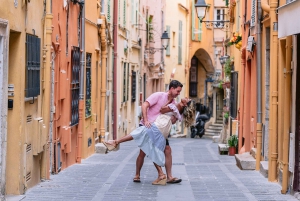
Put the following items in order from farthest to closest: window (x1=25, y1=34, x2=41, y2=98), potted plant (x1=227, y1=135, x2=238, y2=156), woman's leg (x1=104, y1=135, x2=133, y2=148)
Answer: potted plant (x1=227, y1=135, x2=238, y2=156)
woman's leg (x1=104, y1=135, x2=133, y2=148)
window (x1=25, y1=34, x2=41, y2=98)

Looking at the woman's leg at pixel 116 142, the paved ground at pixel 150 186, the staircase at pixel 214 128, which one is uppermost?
the woman's leg at pixel 116 142

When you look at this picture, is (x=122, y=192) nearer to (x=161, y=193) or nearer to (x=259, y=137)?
(x=161, y=193)

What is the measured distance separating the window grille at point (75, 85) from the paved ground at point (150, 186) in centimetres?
124

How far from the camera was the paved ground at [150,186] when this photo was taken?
11148 mm

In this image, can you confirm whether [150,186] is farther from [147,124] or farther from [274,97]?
[274,97]

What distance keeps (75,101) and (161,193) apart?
21.5 feet

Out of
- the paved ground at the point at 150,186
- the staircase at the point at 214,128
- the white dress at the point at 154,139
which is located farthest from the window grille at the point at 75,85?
the staircase at the point at 214,128

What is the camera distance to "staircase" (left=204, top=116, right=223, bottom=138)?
47.1 m

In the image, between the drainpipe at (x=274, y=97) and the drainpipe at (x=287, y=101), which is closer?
the drainpipe at (x=287, y=101)

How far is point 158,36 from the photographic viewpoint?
1651 inches

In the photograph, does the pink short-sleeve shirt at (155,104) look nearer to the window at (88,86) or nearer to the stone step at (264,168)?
the stone step at (264,168)

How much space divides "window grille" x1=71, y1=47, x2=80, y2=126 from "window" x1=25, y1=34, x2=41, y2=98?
4.87 m

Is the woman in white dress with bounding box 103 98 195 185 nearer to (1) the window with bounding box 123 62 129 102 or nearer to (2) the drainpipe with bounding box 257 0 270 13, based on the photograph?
(2) the drainpipe with bounding box 257 0 270 13

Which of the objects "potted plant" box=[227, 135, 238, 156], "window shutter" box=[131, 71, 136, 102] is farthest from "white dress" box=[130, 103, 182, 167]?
"window shutter" box=[131, 71, 136, 102]
